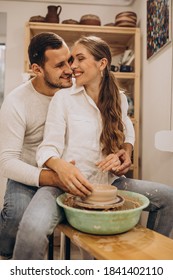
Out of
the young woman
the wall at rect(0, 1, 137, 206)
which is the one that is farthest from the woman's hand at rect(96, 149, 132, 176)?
the wall at rect(0, 1, 137, 206)

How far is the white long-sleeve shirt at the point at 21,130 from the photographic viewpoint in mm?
1076

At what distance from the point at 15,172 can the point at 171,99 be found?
0.84 meters

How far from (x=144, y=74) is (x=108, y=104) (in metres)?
0.93

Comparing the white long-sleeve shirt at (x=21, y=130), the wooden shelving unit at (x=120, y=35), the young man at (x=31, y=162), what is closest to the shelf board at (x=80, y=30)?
the wooden shelving unit at (x=120, y=35)

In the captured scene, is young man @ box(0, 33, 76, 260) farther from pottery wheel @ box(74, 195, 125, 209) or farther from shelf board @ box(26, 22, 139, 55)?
shelf board @ box(26, 22, 139, 55)

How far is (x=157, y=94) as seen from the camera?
1.68 meters

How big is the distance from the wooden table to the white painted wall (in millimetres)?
748

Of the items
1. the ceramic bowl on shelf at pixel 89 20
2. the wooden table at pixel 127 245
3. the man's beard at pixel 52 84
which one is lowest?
the wooden table at pixel 127 245

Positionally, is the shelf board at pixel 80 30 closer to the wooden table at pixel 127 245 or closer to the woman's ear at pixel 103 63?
the woman's ear at pixel 103 63

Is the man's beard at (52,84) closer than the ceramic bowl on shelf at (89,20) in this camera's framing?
Yes

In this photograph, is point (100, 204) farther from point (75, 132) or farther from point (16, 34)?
point (16, 34)

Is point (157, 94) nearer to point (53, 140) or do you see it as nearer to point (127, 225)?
point (53, 140)

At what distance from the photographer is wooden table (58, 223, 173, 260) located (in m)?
0.71

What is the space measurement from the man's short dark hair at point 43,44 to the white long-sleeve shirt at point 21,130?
0.12 metres
